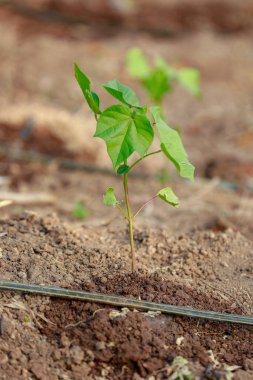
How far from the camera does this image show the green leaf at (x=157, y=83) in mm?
4316

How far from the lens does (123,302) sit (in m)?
2.40

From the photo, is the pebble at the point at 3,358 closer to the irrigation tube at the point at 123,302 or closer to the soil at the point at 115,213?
the soil at the point at 115,213

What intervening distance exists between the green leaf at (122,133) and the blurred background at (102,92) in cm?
164

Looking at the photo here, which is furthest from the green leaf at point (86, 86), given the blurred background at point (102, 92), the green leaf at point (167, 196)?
the blurred background at point (102, 92)

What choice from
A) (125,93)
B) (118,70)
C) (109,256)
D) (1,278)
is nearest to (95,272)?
(109,256)

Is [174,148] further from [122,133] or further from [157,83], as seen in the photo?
[157,83]

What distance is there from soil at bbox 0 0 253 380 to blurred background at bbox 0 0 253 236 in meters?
0.02

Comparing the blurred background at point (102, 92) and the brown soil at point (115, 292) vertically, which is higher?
the blurred background at point (102, 92)

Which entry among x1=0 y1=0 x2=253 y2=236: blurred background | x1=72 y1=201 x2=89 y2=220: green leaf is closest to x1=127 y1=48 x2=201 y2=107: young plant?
x1=0 y1=0 x2=253 y2=236: blurred background

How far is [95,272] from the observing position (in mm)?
2592

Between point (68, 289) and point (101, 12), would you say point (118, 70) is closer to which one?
point (101, 12)

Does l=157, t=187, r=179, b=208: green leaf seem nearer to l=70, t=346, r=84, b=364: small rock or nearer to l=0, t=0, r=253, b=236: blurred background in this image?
l=70, t=346, r=84, b=364: small rock

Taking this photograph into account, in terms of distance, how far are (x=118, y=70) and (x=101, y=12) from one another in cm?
236

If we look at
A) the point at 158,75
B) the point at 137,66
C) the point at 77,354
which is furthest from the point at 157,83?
the point at 77,354
